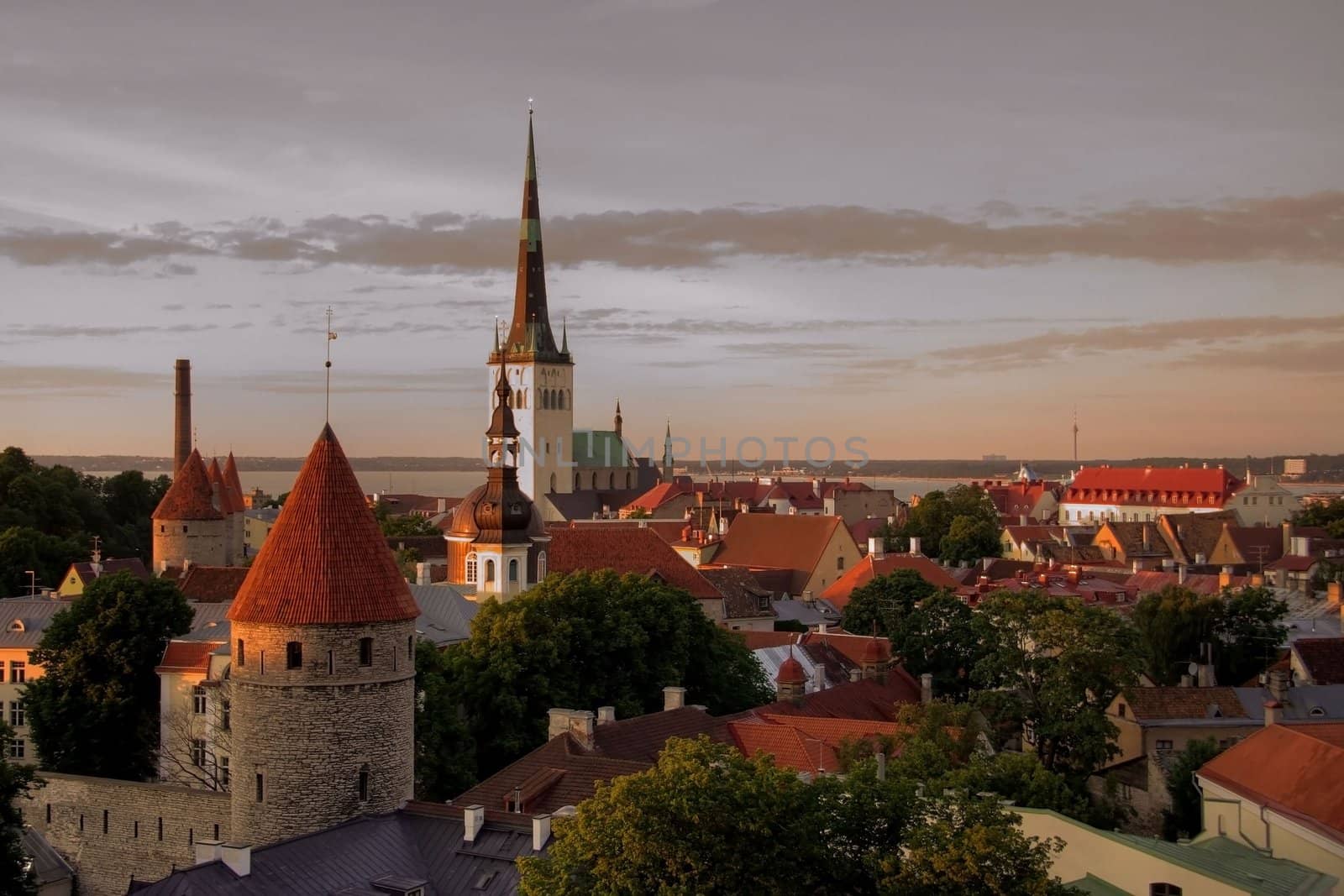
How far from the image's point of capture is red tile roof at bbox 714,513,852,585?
3221 inches

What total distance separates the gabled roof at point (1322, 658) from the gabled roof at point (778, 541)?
36.3 meters

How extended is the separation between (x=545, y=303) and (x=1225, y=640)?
80.0 metres

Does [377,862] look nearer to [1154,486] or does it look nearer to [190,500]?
[190,500]

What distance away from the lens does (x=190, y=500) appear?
71750mm

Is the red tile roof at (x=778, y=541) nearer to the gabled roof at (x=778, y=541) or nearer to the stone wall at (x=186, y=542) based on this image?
the gabled roof at (x=778, y=541)

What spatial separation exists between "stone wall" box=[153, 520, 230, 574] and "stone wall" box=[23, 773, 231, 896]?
37325 mm

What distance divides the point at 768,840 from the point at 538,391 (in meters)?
106

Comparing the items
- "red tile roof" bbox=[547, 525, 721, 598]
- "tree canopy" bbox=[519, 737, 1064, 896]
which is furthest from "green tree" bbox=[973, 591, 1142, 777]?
"red tile roof" bbox=[547, 525, 721, 598]

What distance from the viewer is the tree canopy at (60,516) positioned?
7019cm

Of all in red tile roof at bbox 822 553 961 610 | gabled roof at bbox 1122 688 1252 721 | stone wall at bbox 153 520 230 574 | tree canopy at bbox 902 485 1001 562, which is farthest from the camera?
tree canopy at bbox 902 485 1001 562

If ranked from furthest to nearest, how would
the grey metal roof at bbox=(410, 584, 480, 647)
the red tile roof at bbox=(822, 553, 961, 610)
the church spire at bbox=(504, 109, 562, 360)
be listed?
the church spire at bbox=(504, 109, 562, 360) < the red tile roof at bbox=(822, 553, 961, 610) < the grey metal roof at bbox=(410, 584, 480, 647)

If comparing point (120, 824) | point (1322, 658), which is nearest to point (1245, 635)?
point (1322, 658)

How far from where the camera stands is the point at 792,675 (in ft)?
136

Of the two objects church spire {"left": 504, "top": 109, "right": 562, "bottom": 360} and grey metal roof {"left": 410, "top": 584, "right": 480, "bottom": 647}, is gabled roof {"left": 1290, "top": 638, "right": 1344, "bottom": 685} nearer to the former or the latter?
grey metal roof {"left": 410, "top": 584, "right": 480, "bottom": 647}
